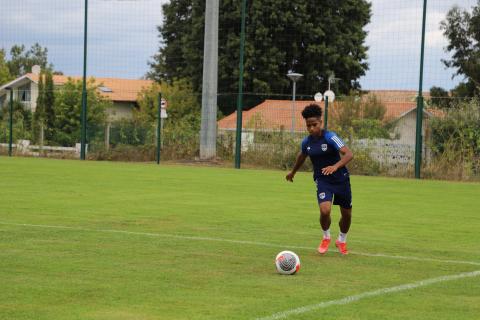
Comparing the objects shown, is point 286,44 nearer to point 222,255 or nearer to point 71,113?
point 71,113

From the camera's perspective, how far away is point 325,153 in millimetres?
10633

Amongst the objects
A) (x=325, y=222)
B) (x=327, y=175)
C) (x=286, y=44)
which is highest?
(x=286, y=44)

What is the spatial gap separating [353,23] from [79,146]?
25220 mm

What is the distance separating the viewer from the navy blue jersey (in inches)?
417

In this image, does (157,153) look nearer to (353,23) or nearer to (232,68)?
(232,68)

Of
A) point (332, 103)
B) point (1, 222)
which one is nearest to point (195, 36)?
point (332, 103)

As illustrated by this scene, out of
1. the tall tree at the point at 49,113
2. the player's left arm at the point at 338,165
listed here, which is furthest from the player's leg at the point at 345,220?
the tall tree at the point at 49,113

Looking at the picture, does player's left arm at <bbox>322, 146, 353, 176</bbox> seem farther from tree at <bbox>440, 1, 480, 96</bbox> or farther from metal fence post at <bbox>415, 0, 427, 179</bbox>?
tree at <bbox>440, 1, 480, 96</bbox>

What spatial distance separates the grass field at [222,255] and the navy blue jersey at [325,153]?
0.90 metres

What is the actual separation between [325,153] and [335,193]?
0.48 m

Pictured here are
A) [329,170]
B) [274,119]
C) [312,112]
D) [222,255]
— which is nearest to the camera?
[222,255]

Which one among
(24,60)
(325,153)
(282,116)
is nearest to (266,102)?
(282,116)

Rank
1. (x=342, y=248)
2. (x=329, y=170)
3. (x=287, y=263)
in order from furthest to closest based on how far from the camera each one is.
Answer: (x=342, y=248), (x=329, y=170), (x=287, y=263)

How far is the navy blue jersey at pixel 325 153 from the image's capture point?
1060cm
